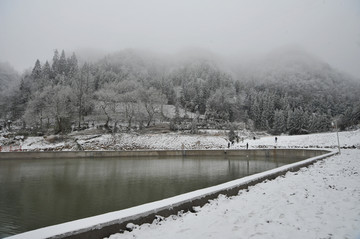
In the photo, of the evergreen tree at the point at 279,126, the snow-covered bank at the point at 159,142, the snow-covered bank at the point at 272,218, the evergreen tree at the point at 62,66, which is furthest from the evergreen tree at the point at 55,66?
the snow-covered bank at the point at 272,218

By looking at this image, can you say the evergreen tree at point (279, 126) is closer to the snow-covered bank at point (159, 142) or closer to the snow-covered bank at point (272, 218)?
the snow-covered bank at point (159, 142)

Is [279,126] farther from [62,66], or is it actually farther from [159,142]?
[62,66]

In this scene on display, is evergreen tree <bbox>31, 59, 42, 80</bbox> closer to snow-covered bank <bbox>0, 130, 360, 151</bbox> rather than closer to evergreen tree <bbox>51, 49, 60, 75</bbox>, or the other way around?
evergreen tree <bbox>51, 49, 60, 75</bbox>

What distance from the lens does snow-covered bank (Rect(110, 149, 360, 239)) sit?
3.68 meters

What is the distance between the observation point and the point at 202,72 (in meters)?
118

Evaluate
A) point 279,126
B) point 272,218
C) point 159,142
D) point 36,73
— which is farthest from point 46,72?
point 272,218

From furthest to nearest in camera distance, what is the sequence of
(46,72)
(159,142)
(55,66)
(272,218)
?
1. (55,66)
2. (46,72)
3. (159,142)
4. (272,218)

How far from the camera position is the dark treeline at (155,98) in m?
49.0

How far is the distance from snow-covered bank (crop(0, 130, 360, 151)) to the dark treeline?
7.26 meters

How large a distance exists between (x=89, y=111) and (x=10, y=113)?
25.3 metres

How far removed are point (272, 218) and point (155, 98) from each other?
4837 cm

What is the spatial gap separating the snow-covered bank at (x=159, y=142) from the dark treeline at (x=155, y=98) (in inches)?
286

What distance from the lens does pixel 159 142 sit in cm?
3869

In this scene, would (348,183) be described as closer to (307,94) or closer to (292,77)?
(307,94)
